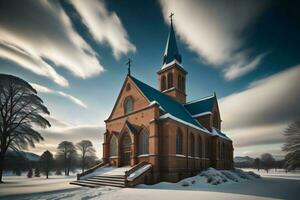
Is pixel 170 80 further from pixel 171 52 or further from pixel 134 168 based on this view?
→ pixel 134 168

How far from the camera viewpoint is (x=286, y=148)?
1307 inches

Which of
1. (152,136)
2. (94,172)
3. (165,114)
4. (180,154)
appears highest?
(165,114)

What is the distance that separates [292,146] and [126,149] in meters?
27.7

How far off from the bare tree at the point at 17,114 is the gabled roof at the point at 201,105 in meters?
23.8

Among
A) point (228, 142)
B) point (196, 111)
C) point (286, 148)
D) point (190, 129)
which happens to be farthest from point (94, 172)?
point (286, 148)

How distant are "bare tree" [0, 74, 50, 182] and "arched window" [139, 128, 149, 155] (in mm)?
12953

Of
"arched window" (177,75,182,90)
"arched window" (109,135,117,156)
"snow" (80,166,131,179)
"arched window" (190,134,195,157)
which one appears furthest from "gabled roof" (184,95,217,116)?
"snow" (80,166,131,179)

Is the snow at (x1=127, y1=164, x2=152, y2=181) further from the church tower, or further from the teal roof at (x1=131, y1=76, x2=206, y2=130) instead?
the church tower

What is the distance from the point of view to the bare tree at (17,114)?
76.0ft

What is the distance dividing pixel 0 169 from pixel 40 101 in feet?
29.0

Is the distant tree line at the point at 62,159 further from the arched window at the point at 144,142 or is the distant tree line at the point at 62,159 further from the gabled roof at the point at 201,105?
the gabled roof at the point at 201,105

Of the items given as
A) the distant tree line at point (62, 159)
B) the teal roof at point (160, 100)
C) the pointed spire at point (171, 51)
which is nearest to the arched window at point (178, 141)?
the teal roof at point (160, 100)

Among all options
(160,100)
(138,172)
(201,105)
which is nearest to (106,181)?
(138,172)

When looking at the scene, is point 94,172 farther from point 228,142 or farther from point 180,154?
point 228,142
